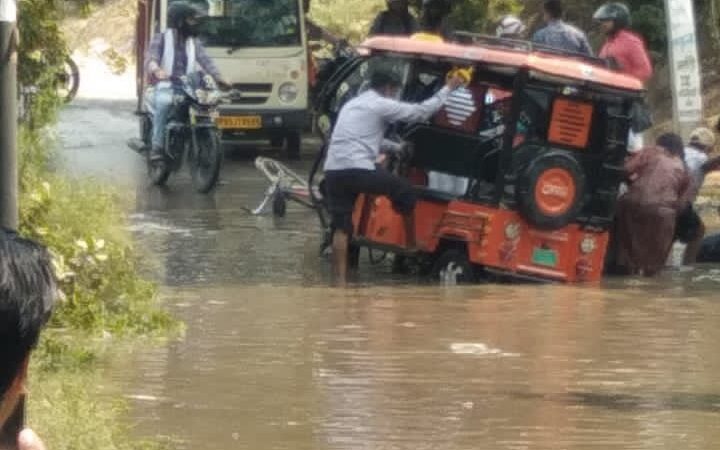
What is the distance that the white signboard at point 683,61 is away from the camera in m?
18.8

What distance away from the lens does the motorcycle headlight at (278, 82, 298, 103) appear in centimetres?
2461

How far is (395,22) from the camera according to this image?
22.6 m

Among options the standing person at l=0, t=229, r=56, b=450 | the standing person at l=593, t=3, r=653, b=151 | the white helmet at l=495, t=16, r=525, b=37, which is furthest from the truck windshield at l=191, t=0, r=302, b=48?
the standing person at l=0, t=229, r=56, b=450

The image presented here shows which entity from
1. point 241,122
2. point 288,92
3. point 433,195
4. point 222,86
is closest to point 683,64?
point 433,195

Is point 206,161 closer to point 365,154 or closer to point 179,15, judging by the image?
point 179,15

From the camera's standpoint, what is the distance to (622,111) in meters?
14.5

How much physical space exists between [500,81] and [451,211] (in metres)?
1.03

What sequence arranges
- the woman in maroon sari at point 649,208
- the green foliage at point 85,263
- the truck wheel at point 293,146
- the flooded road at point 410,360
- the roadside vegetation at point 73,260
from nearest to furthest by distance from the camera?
the flooded road at point 410,360 < the roadside vegetation at point 73,260 < the green foliage at point 85,263 < the woman in maroon sari at point 649,208 < the truck wheel at point 293,146

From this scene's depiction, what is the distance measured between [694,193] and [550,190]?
6.47ft

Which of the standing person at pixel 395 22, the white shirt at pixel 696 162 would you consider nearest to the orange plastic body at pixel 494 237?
the white shirt at pixel 696 162

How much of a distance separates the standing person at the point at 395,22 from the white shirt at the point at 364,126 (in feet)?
25.5

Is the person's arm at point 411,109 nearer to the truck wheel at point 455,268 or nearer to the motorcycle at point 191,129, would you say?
the truck wheel at point 455,268

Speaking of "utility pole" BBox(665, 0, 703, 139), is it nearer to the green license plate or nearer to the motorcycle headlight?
the green license plate

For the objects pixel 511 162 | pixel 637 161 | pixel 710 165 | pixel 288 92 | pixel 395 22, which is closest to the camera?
pixel 511 162
